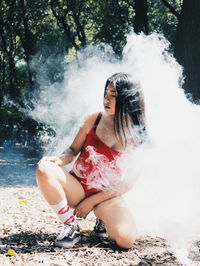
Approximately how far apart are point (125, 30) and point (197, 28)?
41.0 feet

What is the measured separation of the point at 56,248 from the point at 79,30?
66.2 feet

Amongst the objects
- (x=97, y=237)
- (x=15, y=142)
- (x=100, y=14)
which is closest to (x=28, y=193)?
(x=97, y=237)

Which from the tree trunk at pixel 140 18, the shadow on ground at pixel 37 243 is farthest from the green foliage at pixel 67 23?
the shadow on ground at pixel 37 243

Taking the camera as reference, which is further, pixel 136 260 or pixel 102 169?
pixel 102 169

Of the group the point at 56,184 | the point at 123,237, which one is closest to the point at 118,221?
the point at 123,237

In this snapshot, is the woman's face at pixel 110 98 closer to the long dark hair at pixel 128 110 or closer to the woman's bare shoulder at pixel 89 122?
the long dark hair at pixel 128 110

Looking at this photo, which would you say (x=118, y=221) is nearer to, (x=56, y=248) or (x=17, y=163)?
(x=56, y=248)

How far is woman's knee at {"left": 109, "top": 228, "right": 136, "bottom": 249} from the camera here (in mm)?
2996

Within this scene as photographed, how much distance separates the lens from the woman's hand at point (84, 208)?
3066 millimetres

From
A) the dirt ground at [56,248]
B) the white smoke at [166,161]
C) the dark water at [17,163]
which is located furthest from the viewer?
the dark water at [17,163]

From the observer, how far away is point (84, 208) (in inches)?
121

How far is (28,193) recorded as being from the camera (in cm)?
588

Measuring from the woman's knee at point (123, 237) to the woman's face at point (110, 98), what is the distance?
0.93 meters

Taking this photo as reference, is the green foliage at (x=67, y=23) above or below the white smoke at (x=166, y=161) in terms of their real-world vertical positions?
above
